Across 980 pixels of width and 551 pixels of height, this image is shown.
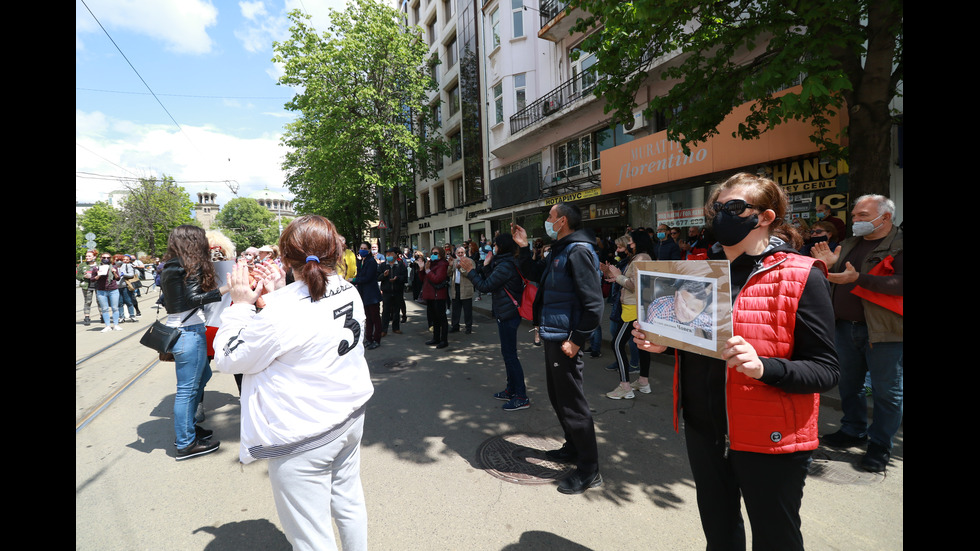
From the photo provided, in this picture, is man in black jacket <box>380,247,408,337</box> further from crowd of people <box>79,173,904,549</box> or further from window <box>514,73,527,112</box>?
window <box>514,73,527,112</box>

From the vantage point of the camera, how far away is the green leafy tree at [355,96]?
66.9 ft

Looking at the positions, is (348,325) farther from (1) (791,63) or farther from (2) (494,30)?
(2) (494,30)

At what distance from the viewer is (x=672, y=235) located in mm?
9812

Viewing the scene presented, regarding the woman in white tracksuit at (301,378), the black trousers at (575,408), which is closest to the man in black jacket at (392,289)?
the black trousers at (575,408)

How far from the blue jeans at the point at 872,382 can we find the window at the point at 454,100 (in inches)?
976

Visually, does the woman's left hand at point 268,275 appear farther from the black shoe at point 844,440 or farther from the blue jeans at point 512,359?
the black shoe at point 844,440

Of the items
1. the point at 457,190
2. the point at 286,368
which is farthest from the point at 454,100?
the point at 286,368

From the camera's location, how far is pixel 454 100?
26.0m

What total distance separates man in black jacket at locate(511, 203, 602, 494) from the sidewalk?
0.94ft

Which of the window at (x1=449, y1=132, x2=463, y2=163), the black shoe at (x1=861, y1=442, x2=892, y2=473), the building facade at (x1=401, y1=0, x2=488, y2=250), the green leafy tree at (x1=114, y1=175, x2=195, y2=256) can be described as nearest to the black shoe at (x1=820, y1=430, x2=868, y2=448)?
the black shoe at (x1=861, y1=442, x2=892, y2=473)

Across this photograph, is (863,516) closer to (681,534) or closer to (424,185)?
(681,534)

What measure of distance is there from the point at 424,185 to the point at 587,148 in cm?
1785

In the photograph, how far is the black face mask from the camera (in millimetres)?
1694
